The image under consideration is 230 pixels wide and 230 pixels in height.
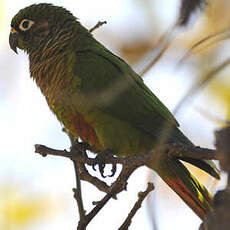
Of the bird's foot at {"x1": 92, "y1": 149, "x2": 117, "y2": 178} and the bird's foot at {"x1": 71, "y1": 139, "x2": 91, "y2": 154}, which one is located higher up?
the bird's foot at {"x1": 71, "y1": 139, "x2": 91, "y2": 154}

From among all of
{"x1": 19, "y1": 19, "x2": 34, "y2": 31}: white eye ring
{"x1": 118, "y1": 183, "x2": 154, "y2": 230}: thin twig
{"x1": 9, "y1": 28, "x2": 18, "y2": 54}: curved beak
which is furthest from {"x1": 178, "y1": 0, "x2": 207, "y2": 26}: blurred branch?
{"x1": 9, "y1": 28, "x2": 18, "y2": 54}: curved beak

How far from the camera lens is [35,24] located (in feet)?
16.3

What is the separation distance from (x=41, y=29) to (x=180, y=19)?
3.41m

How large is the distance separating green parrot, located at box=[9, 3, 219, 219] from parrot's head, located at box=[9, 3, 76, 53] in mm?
343

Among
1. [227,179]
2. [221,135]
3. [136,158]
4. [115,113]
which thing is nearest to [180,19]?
[221,135]

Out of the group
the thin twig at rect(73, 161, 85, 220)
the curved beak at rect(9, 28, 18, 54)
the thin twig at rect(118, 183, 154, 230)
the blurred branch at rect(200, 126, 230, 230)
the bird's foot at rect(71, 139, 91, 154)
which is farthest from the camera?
the curved beak at rect(9, 28, 18, 54)

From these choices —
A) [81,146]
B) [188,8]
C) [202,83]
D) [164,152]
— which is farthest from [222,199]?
[81,146]

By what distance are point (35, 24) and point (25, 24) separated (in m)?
0.12

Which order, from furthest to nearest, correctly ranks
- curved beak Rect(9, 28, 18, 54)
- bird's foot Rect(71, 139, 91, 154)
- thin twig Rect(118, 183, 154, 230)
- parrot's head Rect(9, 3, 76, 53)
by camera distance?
curved beak Rect(9, 28, 18, 54) < parrot's head Rect(9, 3, 76, 53) < bird's foot Rect(71, 139, 91, 154) < thin twig Rect(118, 183, 154, 230)

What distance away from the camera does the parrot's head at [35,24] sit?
487 centimetres

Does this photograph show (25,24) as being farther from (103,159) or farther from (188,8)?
(188,8)

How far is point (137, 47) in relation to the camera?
346 cm

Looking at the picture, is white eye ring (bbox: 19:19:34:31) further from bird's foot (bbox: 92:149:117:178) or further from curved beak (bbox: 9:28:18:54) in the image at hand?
bird's foot (bbox: 92:149:117:178)

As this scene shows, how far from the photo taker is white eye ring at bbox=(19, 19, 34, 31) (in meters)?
4.96
